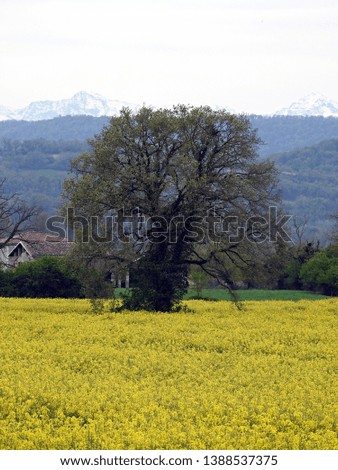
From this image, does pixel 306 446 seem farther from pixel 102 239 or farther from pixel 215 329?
pixel 102 239

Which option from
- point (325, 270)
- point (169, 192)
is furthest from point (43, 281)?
point (325, 270)

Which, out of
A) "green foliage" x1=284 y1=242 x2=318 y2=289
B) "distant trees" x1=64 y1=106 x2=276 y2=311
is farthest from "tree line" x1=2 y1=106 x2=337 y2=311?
"green foliage" x1=284 y1=242 x2=318 y2=289

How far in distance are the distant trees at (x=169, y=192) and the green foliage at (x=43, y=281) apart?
50.3 ft

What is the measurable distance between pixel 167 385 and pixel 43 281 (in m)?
36.0

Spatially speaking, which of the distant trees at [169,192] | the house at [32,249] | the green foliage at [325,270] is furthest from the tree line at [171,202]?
the house at [32,249]

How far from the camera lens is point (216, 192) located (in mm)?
37938

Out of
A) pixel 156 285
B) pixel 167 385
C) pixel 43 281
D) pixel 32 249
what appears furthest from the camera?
pixel 32 249

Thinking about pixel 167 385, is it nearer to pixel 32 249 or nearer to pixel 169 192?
pixel 169 192

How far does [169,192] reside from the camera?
38.7 meters

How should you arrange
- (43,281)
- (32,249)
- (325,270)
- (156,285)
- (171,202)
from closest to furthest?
(156,285), (171,202), (43,281), (325,270), (32,249)

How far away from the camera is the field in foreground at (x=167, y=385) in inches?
562

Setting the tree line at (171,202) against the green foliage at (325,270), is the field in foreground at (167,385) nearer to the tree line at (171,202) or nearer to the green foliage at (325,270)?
the tree line at (171,202)

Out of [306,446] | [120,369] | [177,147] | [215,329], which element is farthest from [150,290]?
[306,446]

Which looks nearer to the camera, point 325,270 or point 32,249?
point 325,270
